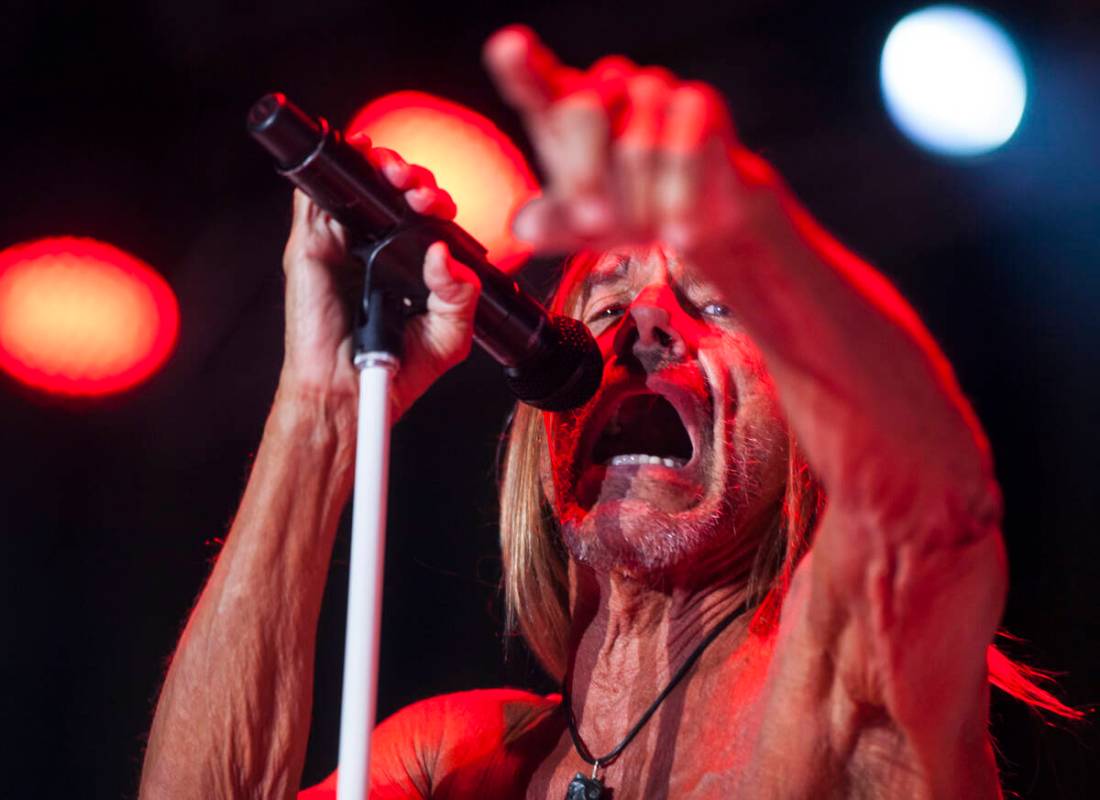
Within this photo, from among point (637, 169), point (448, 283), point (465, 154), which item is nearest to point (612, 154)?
point (637, 169)

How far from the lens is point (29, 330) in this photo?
3.33m

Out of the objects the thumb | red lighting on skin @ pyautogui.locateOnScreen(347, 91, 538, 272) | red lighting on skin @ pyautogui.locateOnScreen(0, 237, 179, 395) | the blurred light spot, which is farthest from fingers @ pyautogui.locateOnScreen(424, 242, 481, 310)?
red lighting on skin @ pyautogui.locateOnScreen(0, 237, 179, 395)

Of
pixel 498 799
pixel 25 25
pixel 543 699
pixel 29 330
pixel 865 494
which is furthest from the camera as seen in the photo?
pixel 29 330

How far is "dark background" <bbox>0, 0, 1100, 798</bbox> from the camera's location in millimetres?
2330

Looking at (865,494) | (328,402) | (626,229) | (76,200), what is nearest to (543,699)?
(328,402)

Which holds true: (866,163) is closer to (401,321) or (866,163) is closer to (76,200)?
(401,321)

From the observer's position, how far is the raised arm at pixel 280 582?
5.26 ft

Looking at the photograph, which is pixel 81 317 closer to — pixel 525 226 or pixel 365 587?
pixel 365 587

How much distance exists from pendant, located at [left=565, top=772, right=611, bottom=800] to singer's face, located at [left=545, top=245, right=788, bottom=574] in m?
0.35

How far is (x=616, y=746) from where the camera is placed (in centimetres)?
190

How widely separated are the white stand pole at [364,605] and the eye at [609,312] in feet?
3.59

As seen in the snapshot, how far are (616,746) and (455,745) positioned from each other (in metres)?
0.34

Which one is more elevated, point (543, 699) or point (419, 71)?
point (419, 71)

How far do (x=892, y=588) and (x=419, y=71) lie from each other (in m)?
2.11
